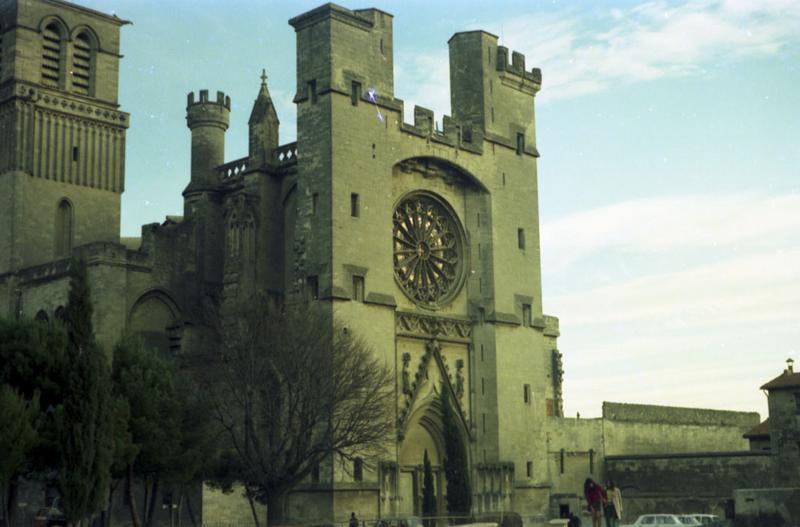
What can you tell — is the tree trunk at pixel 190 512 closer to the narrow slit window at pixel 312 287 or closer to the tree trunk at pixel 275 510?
the tree trunk at pixel 275 510

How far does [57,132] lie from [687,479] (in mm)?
30934

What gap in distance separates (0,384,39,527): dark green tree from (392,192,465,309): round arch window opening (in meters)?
18.0

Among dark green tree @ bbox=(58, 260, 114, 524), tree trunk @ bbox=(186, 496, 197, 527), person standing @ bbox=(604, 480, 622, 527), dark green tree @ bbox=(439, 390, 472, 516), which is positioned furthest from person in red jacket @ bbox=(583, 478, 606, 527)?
tree trunk @ bbox=(186, 496, 197, 527)

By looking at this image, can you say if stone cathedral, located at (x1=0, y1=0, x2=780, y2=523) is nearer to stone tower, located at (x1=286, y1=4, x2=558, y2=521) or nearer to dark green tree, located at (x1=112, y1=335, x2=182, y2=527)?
stone tower, located at (x1=286, y1=4, x2=558, y2=521)

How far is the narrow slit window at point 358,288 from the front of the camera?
4006cm

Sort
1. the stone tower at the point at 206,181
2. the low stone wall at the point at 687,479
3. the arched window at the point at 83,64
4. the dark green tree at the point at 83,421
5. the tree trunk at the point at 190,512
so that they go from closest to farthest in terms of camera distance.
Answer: the dark green tree at the point at 83,421
the tree trunk at the point at 190,512
the stone tower at the point at 206,181
the low stone wall at the point at 687,479
the arched window at the point at 83,64

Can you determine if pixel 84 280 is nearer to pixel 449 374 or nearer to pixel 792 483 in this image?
pixel 449 374

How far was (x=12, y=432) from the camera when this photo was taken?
92.1 feet

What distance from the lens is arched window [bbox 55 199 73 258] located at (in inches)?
1957

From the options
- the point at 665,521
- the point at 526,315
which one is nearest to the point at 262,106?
the point at 526,315

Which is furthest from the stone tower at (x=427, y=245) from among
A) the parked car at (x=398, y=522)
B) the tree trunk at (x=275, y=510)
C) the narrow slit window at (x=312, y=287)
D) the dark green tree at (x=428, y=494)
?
the tree trunk at (x=275, y=510)

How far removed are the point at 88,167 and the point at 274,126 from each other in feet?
34.7

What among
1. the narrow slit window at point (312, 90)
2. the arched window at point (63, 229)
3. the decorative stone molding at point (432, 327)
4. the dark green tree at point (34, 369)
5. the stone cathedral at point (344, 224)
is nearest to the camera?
the dark green tree at point (34, 369)

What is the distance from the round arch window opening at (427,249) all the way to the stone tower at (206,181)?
738 cm
